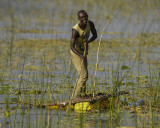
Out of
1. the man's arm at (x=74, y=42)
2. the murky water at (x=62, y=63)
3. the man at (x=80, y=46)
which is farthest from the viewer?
the man at (x=80, y=46)

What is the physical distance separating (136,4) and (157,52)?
1104cm

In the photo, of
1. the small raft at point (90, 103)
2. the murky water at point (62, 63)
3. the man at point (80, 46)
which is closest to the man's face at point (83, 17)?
the man at point (80, 46)

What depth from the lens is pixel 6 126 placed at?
230 inches

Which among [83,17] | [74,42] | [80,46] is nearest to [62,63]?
[80,46]

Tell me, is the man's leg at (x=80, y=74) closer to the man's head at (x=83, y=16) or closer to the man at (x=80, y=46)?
the man at (x=80, y=46)

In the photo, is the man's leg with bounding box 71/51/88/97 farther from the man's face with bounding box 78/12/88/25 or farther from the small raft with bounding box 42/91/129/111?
the man's face with bounding box 78/12/88/25

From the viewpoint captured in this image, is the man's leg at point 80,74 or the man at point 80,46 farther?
the man's leg at point 80,74

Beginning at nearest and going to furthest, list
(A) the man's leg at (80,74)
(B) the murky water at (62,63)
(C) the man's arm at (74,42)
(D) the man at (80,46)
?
(B) the murky water at (62,63)
(C) the man's arm at (74,42)
(D) the man at (80,46)
(A) the man's leg at (80,74)

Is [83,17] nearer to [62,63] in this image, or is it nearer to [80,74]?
[80,74]

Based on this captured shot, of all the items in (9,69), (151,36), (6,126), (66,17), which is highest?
(66,17)

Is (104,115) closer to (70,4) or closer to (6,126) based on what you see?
(6,126)

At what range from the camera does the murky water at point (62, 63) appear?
640cm

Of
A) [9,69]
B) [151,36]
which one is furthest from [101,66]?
[151,36]

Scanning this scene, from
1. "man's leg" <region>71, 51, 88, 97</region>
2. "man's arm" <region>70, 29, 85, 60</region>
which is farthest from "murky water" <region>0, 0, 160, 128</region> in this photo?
"man's arm" <region>70, 29, 85, 60</region>
